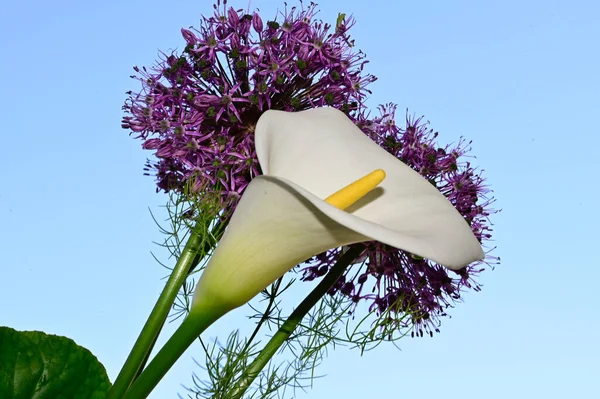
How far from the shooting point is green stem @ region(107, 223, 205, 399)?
1.10 meters

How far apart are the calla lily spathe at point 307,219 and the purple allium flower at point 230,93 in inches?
9.0

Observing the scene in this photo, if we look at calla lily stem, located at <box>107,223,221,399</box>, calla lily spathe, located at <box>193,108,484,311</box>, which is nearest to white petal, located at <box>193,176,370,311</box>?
calla lily spathe, located at <box>193,108,484,311</box>

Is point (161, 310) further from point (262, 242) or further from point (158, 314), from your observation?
point (262, 242)

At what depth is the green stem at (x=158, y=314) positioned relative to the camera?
110cm

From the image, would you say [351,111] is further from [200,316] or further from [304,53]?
[200,316]

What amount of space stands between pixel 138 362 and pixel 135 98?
0.60 m

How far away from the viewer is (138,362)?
1133mm

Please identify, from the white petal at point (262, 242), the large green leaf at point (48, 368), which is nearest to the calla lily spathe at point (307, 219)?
the white petal at point (262, 242)

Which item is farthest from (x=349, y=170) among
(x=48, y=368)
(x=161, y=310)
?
(x=48, y=368)

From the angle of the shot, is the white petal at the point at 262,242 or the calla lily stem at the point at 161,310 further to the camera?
the calla lily stem at the point at 161,310

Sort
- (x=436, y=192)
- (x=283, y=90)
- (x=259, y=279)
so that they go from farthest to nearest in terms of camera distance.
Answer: (x=283, y=90)
(x=436, y=192)
(x=259, y=279)

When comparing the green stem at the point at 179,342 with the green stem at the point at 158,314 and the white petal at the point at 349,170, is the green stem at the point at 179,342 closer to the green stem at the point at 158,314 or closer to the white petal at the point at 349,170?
the green stem at the point at 158,314

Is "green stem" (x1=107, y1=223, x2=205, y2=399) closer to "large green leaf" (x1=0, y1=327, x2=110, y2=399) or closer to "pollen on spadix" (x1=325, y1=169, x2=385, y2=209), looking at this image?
"large green leaf" (x1=0, y1=327, x2=110, y2=399)

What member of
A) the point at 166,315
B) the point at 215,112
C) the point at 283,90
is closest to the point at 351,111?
the point at 283,90
